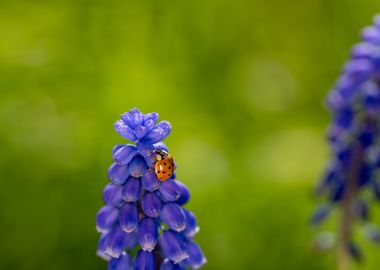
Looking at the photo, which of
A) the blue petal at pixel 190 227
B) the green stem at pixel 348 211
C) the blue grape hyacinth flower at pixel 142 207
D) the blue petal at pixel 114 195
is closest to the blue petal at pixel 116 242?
the blue grape hyacinth flower at pixel 142 207

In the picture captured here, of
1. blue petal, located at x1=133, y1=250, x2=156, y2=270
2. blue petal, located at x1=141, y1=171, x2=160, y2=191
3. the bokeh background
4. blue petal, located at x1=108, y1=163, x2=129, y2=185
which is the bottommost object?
blue petal, located at x1=133, y1=250, x2=156, y2=270

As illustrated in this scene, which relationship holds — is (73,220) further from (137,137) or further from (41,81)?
(137,137)

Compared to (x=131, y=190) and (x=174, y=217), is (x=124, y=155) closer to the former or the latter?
(x=131, y=190)

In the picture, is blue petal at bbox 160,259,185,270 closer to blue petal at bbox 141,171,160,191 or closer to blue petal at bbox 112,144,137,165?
blue petal at bbox 141,171,160,191

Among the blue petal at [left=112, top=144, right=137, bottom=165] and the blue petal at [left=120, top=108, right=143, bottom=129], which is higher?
the blue petal at [left=120, top=108, right=143, bottom=129]

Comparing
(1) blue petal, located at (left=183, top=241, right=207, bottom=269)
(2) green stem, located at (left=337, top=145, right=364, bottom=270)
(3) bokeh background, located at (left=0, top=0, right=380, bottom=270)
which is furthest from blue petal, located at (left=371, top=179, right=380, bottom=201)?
(1) blue petal, located at (left=183, top=241, right=207, bottom=269)

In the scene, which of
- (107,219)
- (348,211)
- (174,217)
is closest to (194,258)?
(174,217)

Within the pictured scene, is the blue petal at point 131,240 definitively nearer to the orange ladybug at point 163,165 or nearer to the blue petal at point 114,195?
the blue petal at point 114,195

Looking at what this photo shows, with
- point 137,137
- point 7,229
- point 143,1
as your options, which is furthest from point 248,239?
point 137,137
